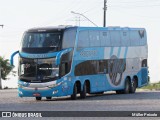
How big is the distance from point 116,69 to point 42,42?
25.5 feet

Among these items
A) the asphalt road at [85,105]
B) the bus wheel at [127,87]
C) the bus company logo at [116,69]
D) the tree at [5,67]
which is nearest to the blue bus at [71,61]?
Answer: the bus company logo at [116,69]

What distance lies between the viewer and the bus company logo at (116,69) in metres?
44.8

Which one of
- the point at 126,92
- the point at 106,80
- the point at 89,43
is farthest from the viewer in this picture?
the point at 126,92

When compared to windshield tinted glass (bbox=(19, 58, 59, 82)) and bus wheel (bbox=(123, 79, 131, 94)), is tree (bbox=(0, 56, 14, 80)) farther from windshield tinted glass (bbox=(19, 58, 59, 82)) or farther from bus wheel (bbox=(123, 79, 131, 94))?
windshield tinted glass (bbox=(19, 58, 59, 82))

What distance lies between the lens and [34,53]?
38.8 m

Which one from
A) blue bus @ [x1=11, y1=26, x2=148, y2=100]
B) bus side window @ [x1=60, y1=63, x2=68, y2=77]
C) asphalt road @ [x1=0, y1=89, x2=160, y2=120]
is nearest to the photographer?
asphalt road @ [x1=0, y1=89, x2=160, y2=120]

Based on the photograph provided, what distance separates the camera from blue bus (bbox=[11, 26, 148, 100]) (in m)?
38.8

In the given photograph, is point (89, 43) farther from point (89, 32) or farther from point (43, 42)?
point (43, 42)

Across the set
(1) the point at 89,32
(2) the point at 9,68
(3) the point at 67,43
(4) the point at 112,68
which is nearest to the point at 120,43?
(4) the point at 112,68

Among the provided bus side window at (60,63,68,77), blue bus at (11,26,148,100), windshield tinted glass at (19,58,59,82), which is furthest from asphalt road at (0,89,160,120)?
bus side window at (60,63,68,77)

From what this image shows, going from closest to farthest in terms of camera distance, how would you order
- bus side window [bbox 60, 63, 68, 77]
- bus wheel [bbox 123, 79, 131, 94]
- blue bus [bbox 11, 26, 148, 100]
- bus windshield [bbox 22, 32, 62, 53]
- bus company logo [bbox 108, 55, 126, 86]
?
bus windshield [bbox 22, 32, 62, 53]
blue bus [bbox 11, 26, 148, 100]
bus side window [bbox 60, 63, 68, 77]
bus company logo [bbox 108, 55, 126, 86]
bus wheel [bbox 123, 79, 131, 94]

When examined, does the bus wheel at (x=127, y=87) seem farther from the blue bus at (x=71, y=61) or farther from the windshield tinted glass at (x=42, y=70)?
the windshield tinted glass at (x=42, y=70)

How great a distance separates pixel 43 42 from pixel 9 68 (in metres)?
102

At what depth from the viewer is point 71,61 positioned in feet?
130
